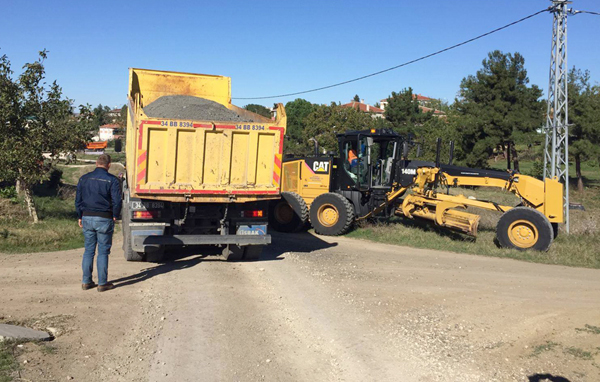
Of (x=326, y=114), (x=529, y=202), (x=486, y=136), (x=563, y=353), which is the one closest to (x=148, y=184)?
(x=563, y=353)

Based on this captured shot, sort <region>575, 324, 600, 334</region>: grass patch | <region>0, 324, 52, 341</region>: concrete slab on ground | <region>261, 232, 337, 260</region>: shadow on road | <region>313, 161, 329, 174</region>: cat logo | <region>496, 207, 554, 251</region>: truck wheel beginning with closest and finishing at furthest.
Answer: <region>0, 324, 52, 341</region>: concrete slab on ground, <region>575, 324, 600, 334</region>: grass patch, <region>261, 232, 337, 260</region>: shadow on road, <region>496, 207, 554, 251</region>: truck wheel, <region>313, 161, 329, 174</region>: cat logo

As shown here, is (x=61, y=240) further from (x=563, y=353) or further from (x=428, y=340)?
(x=563, y=353)

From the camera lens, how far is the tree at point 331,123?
4794 centimetres

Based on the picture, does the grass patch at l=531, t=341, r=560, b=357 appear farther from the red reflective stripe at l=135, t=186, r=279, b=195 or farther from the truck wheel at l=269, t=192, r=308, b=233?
the truck wheel at l=269, t=192, r=308, b=233

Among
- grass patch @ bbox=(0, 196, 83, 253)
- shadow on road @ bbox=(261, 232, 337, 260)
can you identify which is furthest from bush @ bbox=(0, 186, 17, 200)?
shadow on road @ bbox=(261, 232, 337, 260)

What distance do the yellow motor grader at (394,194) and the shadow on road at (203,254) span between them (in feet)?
3.27

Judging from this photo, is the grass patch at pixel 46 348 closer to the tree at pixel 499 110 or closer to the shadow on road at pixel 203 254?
the shadow on road at pixel 203 254

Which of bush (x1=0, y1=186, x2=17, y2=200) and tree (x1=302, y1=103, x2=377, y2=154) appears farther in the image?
tree (x1=302, y1=103, x2=377, y2=154)

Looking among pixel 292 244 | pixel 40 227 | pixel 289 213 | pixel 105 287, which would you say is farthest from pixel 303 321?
pixel 40 227

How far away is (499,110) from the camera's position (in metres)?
38.7

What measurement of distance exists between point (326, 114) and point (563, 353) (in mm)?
45181

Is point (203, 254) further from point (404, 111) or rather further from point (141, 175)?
point (404, 111)

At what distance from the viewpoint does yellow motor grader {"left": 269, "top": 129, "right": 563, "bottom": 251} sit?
1294 centimetres

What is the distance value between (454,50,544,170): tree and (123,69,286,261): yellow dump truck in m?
31.3
